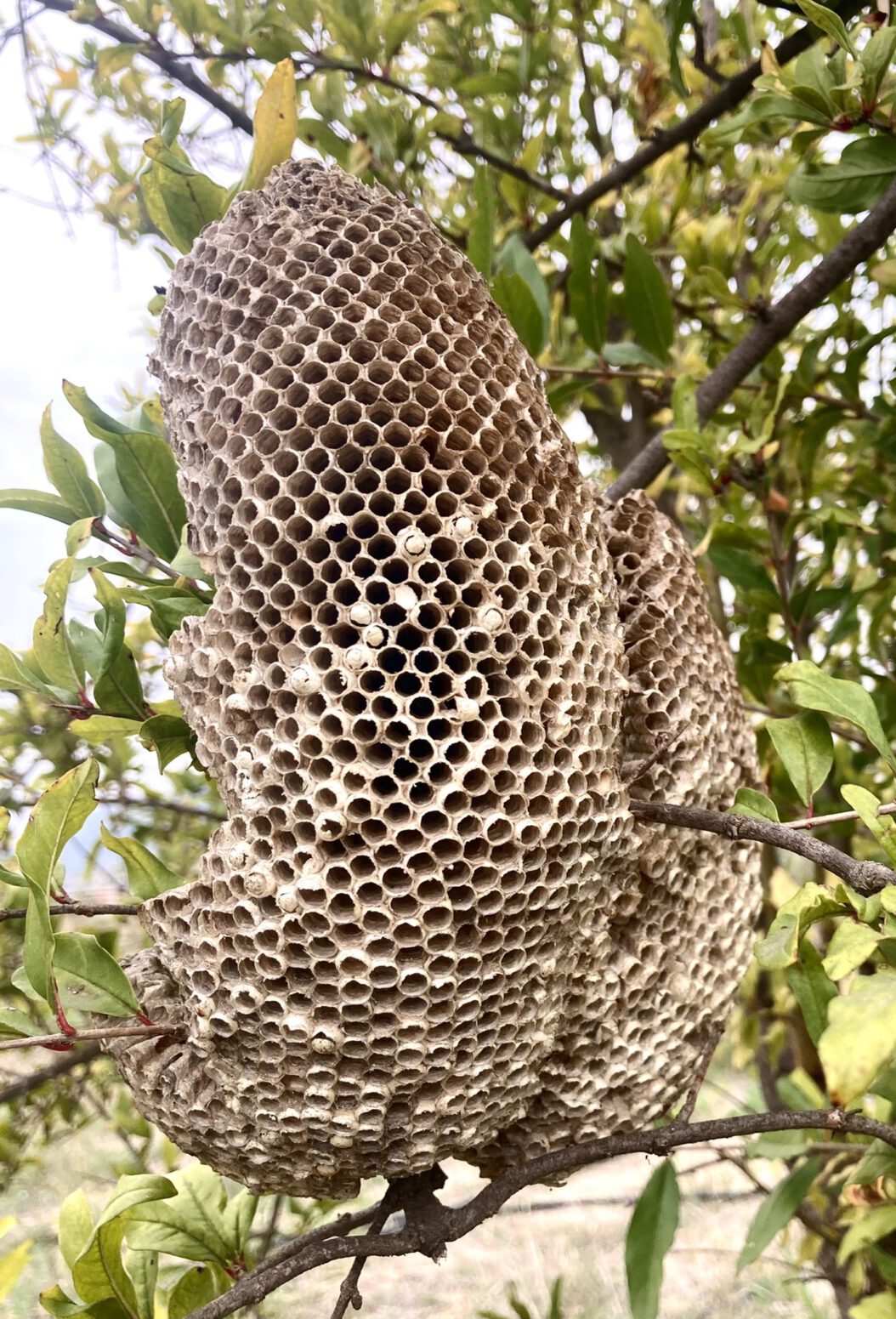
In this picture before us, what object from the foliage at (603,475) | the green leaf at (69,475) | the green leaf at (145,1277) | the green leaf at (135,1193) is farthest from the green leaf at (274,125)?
the green leaf at (145,1277)

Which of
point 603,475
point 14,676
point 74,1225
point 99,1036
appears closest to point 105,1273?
point 74,1225

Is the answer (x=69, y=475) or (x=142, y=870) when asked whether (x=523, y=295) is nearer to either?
(x=69, y=475)

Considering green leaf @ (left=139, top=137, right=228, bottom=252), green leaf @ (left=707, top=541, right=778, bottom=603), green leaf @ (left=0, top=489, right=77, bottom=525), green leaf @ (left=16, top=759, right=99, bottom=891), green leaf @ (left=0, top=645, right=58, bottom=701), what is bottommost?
green leaf @ (left=16, top=759, right=99, bottom=891)

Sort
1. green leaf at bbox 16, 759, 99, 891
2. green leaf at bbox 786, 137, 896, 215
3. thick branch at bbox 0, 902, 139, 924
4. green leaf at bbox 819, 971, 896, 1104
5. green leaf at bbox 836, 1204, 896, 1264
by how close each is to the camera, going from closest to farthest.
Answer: green leaf at bbox 819, 971, 896, 1104 → green leaf at bbox 16, 759, 99, 891 → thick branch at bbox 0, 902, 139, 924 → green leaf at bbox 786, 137, 896, 215 → green leaf at bbox 836, 1204, 896, 1264

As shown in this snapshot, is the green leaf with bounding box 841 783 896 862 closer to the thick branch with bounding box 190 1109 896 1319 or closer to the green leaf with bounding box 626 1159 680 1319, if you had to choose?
the thick branch with bounding box 190 1109 896 1319

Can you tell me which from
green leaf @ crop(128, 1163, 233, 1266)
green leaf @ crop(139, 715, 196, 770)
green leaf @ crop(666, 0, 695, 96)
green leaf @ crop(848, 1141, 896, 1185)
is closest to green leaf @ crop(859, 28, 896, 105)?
green leaf @ crop(666, 0, 695, 96)

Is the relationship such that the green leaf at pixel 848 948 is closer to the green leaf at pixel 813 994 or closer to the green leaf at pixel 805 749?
the green leaf at pixel 805 749

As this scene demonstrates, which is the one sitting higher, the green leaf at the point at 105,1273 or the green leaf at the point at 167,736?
the green leaf at the point at 167,736
